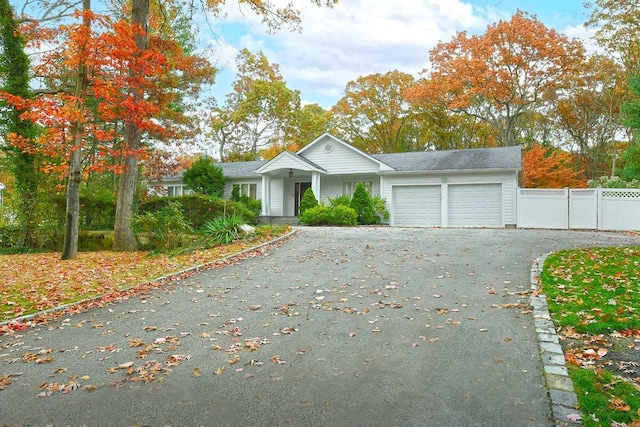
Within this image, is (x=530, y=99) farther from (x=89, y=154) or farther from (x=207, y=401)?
(x=207, y=401)

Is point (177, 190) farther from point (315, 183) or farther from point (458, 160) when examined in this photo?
point (458, 160)

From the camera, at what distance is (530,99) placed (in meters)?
27.1

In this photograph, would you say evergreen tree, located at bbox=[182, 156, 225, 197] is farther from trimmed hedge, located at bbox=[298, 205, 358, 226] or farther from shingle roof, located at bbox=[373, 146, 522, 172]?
shingle roof, located at bbox=[373, 146, 522, 172]

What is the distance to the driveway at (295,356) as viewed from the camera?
300 centimetres

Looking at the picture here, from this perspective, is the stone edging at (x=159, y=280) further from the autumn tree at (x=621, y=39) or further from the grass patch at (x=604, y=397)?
the autumn tree at (x=621, y=39)

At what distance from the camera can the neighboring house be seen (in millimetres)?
18562

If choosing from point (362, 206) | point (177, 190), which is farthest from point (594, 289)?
point (177, 190)

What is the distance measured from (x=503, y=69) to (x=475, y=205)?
12.1m

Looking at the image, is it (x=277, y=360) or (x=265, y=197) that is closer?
(x=277, y=360)

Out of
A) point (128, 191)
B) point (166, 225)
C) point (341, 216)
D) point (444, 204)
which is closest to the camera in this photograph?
point (166, 225)

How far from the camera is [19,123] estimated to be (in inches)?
564

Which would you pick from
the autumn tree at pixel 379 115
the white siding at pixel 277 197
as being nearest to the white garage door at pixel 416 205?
the white siding at pixel 277 197

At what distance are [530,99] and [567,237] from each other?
1787cm

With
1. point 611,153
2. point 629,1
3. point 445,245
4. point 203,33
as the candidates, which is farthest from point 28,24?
point 611,153
